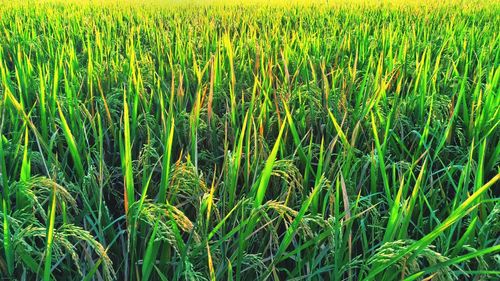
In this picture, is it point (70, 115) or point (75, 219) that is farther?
point (70, 115)

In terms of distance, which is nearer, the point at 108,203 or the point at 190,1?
the point at 108,203

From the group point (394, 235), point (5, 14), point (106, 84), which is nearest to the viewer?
point (394, 235)

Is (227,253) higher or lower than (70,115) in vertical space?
lower

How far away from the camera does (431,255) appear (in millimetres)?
692

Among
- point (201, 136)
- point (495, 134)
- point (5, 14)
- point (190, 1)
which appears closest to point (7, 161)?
point (201, 136)

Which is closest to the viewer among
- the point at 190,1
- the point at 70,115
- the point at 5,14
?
the point at 70,115

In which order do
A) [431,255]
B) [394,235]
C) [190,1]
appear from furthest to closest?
[190,1] → [394,235] → [431,255]

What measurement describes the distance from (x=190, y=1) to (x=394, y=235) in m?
8.17

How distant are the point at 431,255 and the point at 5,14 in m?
5.18

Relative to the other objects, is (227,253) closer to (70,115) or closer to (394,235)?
(394,235)

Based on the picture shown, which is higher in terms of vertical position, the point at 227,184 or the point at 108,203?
the point at 227,184

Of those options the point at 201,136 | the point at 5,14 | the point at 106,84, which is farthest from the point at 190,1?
the point at 201,136

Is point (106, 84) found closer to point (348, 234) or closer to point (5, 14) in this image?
point (348, 234)

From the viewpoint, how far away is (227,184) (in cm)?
100
